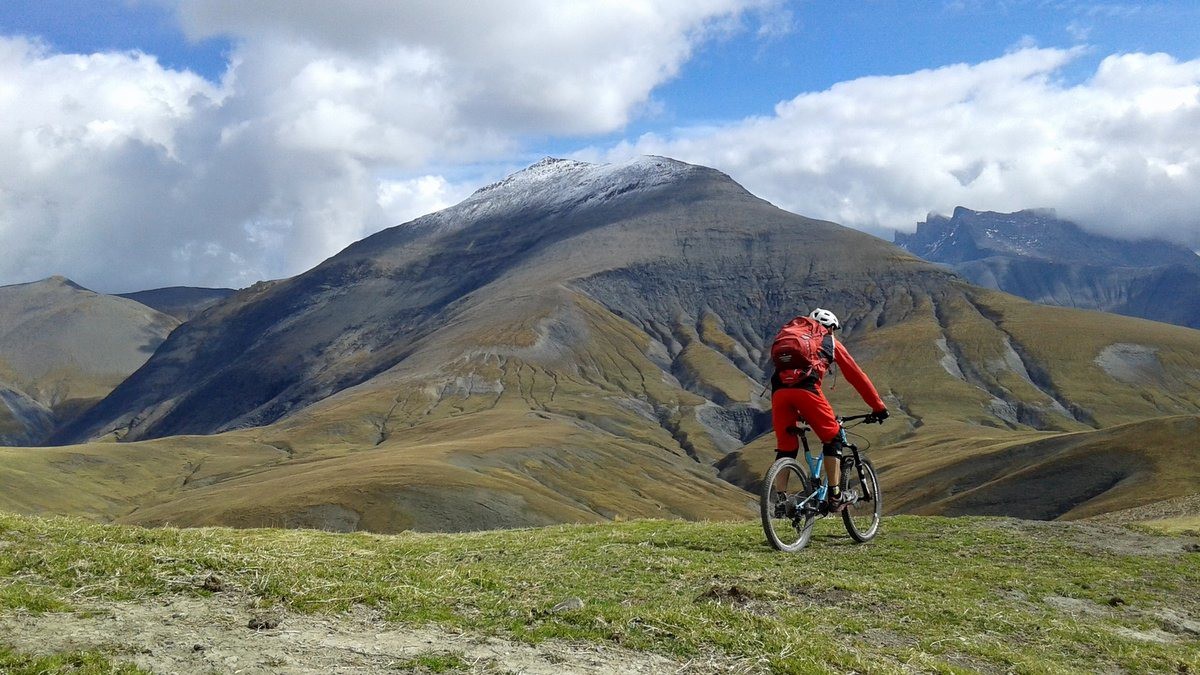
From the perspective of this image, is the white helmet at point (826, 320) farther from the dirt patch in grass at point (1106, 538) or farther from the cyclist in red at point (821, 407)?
the dirt patch in grass at point (1106, 538)

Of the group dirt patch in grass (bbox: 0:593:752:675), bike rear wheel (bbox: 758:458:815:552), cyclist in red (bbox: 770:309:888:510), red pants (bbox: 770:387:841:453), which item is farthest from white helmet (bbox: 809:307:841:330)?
dirt patch in grass (bbox: 0:593:752:675)

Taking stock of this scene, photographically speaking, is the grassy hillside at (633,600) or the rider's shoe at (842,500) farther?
the rider's shoe at (842,500)

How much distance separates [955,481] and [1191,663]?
125341 mm

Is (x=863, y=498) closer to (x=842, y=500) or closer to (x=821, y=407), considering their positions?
(x=842, y=500)

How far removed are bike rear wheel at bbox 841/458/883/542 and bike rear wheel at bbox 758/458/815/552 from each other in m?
0.93

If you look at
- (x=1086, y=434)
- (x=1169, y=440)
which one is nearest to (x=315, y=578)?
(x=1169, y=440)

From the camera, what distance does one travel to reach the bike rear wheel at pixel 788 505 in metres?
15.6

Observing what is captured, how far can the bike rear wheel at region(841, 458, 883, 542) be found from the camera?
55.2 ft

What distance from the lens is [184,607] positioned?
10055 mm

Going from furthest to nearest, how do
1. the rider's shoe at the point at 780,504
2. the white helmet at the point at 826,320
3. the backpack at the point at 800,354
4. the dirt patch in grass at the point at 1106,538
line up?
→ the dirt patch in grass at the point at 1106,538
the white helmet at the point at 826,320
the rider's shoe at the point at 780,504
the backpack at the point at 800,354

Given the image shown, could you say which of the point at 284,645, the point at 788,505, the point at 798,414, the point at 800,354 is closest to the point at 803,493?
the point at 788,505

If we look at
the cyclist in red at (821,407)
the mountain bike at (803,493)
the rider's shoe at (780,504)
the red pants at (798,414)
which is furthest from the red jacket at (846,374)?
the rider's shoe at (780,504)

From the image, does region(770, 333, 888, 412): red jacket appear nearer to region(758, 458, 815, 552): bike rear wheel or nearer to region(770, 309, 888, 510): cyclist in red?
region(770, 309, 888, 510): cyclist in red

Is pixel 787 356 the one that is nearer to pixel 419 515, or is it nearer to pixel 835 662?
pixel 835 662
